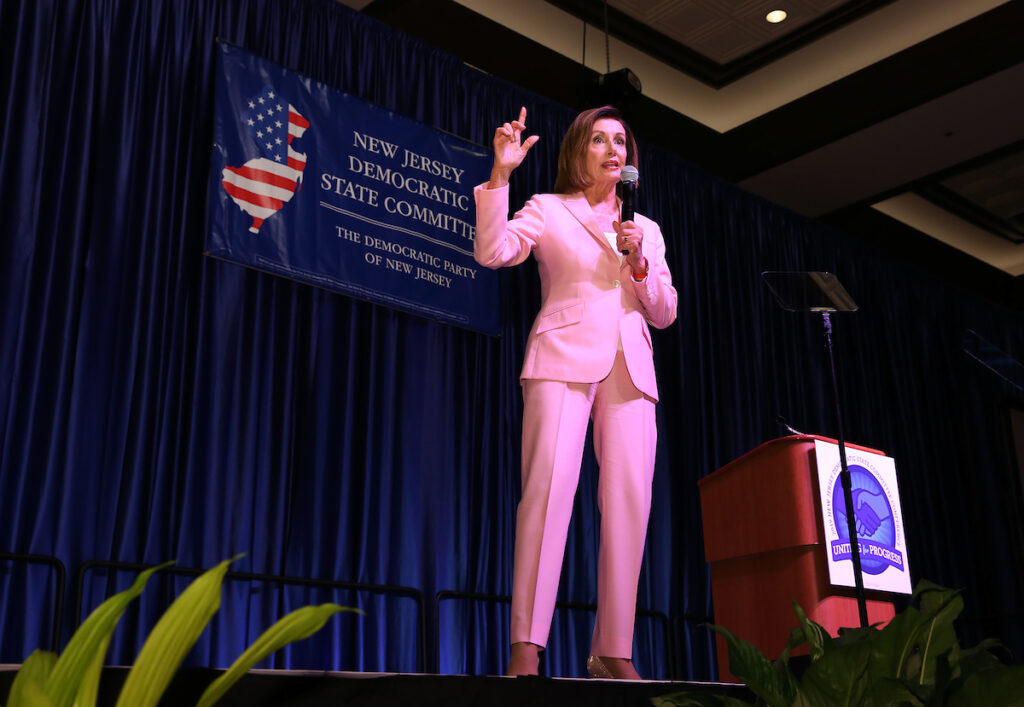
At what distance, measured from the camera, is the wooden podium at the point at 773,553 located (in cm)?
355

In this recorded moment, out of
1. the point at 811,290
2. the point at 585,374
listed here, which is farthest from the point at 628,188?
the point at 811,290

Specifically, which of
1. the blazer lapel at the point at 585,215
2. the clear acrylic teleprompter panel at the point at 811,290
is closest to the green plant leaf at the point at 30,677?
the blazer lapel at the point at 585,215

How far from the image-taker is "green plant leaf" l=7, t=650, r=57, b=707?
746 mm

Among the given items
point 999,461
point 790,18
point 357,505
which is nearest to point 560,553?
point 357,505

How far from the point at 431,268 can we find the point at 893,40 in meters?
3.00

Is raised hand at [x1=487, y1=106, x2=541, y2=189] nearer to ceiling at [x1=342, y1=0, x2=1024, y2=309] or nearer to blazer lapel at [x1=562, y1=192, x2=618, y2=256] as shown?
blazer lapel at [x1=562, y1=192, x2=618, y2=256]

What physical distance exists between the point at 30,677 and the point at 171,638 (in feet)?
0.34

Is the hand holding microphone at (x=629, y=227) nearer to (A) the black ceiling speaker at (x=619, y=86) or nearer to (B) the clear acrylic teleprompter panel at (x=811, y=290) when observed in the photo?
(B) the clear acrylic teleprompter panel at (x=811, y=290)

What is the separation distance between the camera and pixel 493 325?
16.8 ft

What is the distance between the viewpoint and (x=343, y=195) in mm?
4742

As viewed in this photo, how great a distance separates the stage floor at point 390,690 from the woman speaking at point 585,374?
83 cm

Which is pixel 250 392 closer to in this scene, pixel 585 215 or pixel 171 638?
pixel 585 215

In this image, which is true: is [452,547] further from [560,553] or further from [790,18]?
[790,18]

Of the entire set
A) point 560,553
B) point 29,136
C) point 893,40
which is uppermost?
point 893,40
